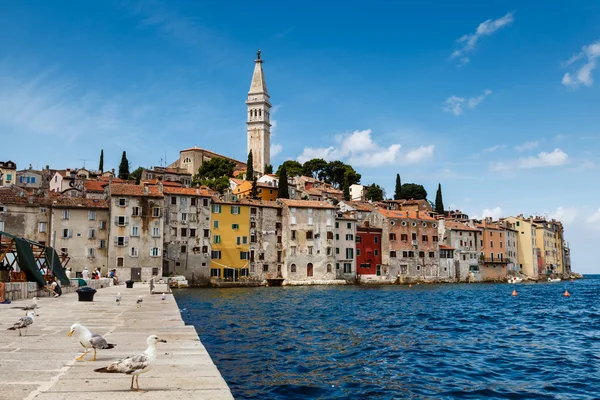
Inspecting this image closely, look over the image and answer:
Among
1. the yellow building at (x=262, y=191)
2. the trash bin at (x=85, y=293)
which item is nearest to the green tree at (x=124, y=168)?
the yellow building at (x=262, y=191)

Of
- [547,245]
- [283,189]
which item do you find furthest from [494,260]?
[283,189]

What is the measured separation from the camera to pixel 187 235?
67438 millimetres

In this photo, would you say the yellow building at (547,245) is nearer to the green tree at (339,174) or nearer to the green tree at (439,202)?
the green tree at (439,202)

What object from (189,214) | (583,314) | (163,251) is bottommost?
(583,314)

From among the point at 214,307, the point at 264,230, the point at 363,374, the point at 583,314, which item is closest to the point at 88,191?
the point at 264,230

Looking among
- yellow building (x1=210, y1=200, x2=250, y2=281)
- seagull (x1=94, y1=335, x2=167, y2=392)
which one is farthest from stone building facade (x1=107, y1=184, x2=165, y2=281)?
seagull (x1=94, y1=335, x2=167, y2=392)

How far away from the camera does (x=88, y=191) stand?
78.9 metres

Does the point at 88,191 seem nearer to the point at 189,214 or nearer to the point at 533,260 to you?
the point at 189,214

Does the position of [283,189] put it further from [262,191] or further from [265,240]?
[265,240]

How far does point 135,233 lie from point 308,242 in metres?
24.9

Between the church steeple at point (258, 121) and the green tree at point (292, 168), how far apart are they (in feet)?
42.9

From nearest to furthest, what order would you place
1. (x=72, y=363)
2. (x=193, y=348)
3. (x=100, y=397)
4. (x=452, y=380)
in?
(x=100, y=397)
(x=72, y=363)
(x=193, y=348)
(x=452, y=380)

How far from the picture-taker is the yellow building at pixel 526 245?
112 metres

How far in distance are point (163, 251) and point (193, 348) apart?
56.7 metres
